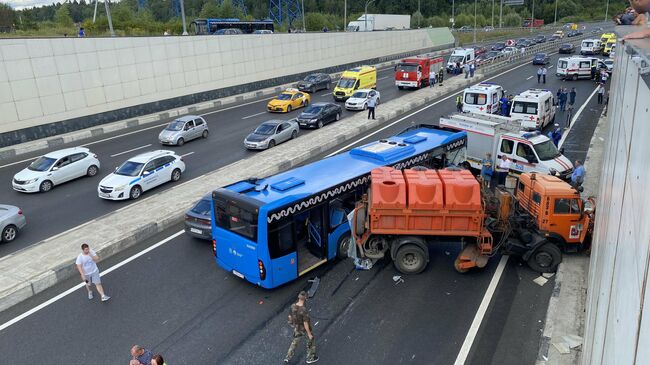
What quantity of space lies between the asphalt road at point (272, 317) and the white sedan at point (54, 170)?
8127mm

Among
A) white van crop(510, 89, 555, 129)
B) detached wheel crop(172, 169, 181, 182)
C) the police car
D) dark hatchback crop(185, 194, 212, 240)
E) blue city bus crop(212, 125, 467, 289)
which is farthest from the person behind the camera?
white van crop(510, 89, 555, 129)

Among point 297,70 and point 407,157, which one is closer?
point 407,157

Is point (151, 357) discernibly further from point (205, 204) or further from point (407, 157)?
point (407, 157)

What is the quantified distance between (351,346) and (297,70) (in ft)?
137

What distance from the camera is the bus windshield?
11.0m

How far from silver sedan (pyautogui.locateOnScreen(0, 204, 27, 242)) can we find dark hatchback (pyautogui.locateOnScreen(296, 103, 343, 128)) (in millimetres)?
16857

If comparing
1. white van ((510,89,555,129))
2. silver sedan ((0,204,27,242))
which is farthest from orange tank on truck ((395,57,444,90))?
silver sedan ((0,204,27,242))

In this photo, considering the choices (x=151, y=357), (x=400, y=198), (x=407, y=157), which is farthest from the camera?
(x=407, y=157)

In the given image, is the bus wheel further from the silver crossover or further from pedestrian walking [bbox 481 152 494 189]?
the silver crossover

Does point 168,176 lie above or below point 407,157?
below

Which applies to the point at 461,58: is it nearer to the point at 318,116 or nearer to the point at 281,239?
the point at 318,116

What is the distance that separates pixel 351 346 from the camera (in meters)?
9.80

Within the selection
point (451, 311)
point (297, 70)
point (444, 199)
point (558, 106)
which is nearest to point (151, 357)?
point (451, 311)

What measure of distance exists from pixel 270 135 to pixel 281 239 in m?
14.5
